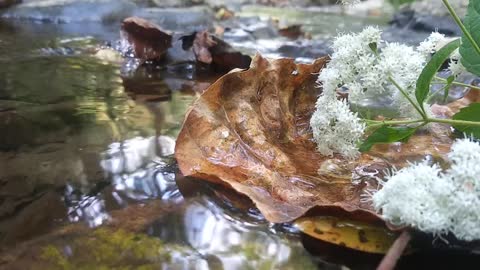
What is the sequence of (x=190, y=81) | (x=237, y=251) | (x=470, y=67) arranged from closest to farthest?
(x=237, y=251), (x=470, y=67), (x=190, y=81)

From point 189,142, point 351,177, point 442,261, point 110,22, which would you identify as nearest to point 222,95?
point 189,142

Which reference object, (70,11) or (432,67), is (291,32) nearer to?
(70,11)

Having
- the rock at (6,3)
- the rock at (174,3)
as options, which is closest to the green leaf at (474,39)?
the rock at (6,3)

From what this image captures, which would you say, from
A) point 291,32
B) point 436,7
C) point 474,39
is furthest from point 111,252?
point 436,7

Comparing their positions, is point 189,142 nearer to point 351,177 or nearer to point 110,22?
point 351,177

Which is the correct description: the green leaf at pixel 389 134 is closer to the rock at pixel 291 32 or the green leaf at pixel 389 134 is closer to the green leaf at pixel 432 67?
the green leaf at pixel 432 67
